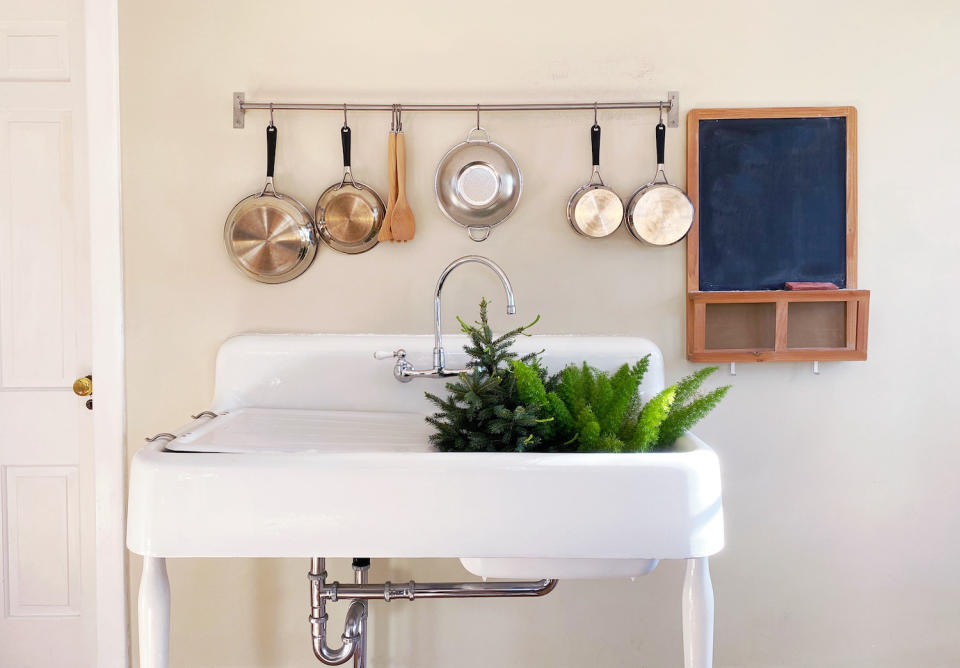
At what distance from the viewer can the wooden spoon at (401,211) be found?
172 centimetres

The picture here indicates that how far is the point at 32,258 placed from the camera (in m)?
1.83

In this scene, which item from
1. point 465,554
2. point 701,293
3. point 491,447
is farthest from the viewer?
point 701,293

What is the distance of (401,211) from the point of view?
67.6 inches

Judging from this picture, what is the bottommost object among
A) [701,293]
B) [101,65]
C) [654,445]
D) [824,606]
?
[824,606]

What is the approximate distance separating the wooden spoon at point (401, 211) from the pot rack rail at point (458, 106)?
0.34 ft

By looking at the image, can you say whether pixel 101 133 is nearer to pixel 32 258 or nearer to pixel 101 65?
A: pixel 101 65

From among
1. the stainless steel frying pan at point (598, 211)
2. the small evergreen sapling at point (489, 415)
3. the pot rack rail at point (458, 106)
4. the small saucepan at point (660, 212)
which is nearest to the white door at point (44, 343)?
the pot rack rail at point (458, 106)

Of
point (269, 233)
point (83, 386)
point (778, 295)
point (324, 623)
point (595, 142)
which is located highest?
point (595, 142)

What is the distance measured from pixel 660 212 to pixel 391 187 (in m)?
0.62

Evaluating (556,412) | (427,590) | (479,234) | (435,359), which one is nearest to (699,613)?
(556,412)

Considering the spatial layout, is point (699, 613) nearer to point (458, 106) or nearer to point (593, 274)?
point (593, 274)

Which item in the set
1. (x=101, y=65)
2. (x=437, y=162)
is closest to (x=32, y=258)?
(x=101, y=65)

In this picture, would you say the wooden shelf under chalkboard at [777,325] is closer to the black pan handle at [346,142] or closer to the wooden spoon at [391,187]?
the wooden spoon at [391,187]

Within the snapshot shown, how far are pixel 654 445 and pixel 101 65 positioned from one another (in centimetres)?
149
